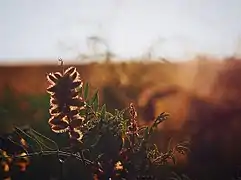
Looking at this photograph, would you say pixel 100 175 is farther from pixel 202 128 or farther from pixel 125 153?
pixel 202 128

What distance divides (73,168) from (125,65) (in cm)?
49

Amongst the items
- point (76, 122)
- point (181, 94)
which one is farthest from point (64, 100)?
point (181, 94)

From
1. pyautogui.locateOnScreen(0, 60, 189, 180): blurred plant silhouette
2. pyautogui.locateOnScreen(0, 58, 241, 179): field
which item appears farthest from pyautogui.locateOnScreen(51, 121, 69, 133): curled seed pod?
pyautogui.locateOnScreen(0, 58, 241, 179): field

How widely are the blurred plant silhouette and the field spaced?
287mm

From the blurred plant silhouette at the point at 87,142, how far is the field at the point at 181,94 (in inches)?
11.3

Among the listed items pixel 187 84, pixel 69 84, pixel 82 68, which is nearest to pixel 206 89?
pixel 187 84

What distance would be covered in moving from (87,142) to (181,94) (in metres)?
0.55

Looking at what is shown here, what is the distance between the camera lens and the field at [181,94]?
0.87m

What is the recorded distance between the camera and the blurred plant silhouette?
19.4 inches

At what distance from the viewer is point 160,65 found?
0.98m

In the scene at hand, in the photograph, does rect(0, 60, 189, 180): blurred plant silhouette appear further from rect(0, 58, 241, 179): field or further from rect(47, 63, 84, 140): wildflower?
rect(0, 58, 241, 179): field

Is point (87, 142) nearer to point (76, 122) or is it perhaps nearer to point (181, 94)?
point (76, 122)

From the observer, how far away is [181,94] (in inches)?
40.5

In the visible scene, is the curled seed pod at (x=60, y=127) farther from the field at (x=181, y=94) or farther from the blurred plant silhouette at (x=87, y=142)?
the field at (x=181, y=94)
